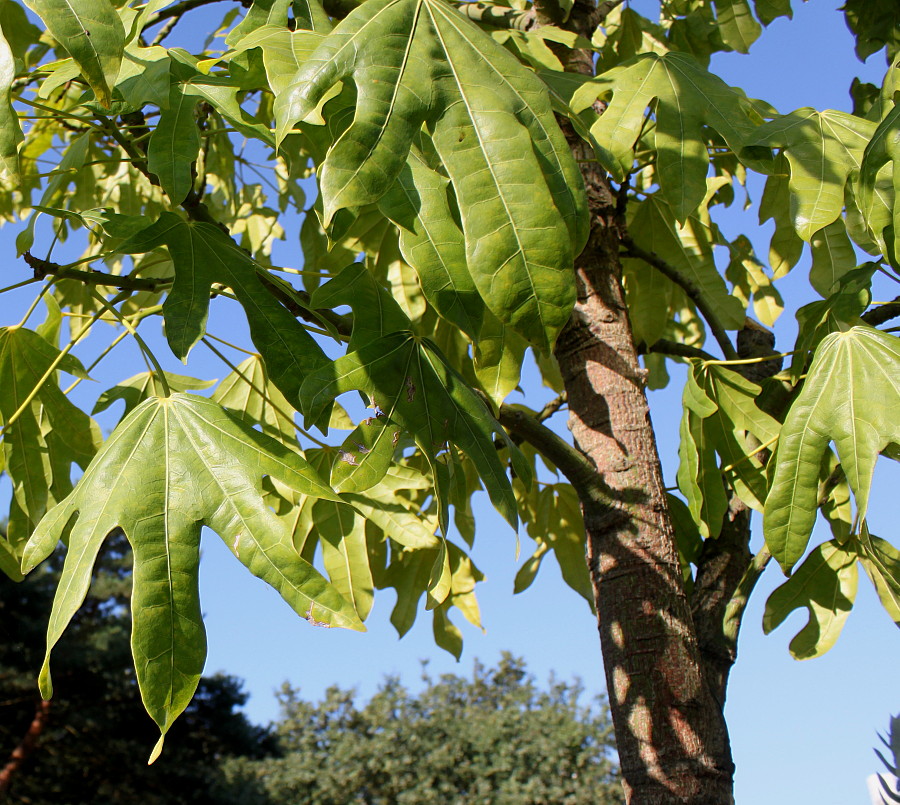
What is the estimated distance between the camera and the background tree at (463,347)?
900 millimetres

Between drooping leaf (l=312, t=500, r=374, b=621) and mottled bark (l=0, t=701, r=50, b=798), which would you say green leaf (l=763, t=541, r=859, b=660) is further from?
mottled bark (l=0, t=701, r=50, b=798)

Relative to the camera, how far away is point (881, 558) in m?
1.53

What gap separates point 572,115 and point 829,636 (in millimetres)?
1144

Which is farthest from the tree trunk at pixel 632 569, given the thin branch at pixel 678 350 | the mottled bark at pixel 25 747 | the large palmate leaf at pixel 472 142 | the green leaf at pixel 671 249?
the mottled bark at pixel 25 747

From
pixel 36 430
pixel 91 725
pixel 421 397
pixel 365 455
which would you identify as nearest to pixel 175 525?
pixel 365 455

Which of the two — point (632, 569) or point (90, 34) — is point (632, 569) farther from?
point (90, 34)

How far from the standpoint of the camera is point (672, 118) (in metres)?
1.30

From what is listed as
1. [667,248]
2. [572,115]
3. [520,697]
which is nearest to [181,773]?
[520,697]

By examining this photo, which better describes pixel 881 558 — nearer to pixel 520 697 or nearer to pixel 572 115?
pixel 572 115

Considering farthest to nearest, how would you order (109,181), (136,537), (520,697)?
(520,697)
(109,181)
(136,537)

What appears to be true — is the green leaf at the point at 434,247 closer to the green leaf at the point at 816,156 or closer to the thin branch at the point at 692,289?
the green leaf at the point at 816,156

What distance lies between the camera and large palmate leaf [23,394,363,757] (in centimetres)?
94

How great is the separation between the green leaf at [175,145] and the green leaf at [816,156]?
779 mm

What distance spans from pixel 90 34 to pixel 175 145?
10.0 inches
